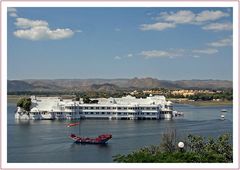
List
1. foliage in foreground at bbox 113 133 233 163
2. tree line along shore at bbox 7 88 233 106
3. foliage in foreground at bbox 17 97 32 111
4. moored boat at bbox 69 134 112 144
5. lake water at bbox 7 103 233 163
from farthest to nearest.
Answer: tree line along shore at bbox 7 88 233 106 → foliage in foreground at bbox 17 97 32 111 → moored boat at bbox 69 134 112 144 → lake water at bbox 7 103 233 163 → foliage in foreground at bbox 113 133 233 163

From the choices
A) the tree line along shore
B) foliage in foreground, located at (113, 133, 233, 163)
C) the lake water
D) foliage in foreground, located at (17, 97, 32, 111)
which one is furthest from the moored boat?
the tree line along shore

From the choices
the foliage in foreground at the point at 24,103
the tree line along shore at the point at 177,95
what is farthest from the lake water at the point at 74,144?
the tree line along shore at the point at 177,95

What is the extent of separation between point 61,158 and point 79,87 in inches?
241

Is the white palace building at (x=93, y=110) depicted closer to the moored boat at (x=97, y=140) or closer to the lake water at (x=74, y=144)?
the lake water at (x=74, y=144)

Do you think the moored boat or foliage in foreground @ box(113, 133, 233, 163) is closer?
foliage in foreground @ box(113, 133, 233, 163)

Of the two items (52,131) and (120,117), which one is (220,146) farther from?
(120,117)

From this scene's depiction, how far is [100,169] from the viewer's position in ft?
7.55

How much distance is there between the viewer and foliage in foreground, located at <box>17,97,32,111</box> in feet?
32.6

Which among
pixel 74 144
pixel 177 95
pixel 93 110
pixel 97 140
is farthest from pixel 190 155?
pixel 177 95

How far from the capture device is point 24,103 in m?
10.0

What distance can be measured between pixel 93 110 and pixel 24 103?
1.66 m

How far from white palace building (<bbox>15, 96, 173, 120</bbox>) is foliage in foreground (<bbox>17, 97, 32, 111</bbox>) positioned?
3.5 inches

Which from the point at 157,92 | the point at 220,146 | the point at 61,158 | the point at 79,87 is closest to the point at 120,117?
the point at 79,87

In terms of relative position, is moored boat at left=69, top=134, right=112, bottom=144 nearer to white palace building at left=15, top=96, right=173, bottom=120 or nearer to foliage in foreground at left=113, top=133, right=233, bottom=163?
foliage in foreground at left=113, top=133, right=233, bottom=163
